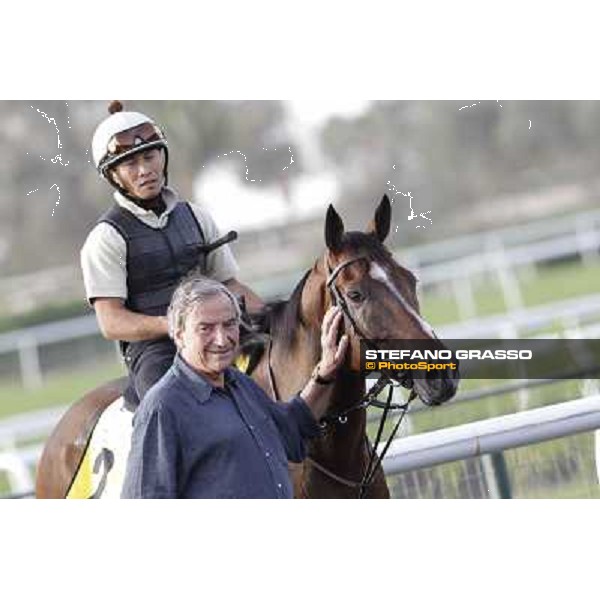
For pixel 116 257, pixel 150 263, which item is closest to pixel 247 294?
pixel 150 263

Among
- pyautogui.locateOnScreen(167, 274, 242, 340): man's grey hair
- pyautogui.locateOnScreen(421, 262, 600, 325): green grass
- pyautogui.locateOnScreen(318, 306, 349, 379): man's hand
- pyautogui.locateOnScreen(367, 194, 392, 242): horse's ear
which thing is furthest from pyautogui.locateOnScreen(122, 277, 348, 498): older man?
pyautogui.locateOnScreen(421, 262, 600, 325): green grass

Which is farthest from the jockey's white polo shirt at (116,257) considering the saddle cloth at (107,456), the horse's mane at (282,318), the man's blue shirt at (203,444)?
the man's blue shirt at (203,444)

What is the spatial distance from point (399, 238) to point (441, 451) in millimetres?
711

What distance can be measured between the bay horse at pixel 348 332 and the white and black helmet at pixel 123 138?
2.16 feet

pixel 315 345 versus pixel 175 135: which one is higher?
pixel 175 135

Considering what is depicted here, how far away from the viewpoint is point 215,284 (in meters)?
4.65

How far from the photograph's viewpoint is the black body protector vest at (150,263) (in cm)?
571

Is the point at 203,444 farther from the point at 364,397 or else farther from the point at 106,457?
the point at 106,457

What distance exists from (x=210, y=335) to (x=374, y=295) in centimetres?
→ 87

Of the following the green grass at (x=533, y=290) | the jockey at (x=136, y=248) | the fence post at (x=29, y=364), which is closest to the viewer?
the jockey at (x=136, y=248)

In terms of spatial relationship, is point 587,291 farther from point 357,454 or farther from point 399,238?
point 357,454

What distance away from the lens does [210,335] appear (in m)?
4.57

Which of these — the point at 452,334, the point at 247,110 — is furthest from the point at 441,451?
the point at 247,110

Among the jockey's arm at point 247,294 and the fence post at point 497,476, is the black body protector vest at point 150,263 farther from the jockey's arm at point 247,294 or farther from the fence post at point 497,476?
the fence post at point 497,476
